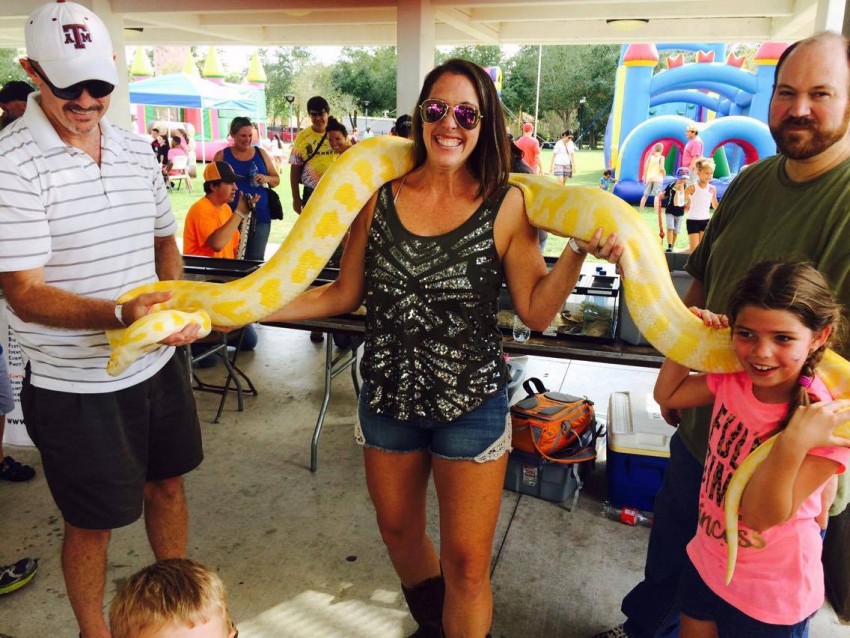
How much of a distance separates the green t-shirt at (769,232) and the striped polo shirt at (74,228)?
187cm

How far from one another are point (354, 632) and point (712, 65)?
1928 cm

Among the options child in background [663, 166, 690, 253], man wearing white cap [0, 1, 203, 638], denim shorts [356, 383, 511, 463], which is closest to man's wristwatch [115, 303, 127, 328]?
man wearing white cap [0, 1, 203, 638]

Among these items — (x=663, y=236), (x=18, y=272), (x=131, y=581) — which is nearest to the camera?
(x=131, y=581)

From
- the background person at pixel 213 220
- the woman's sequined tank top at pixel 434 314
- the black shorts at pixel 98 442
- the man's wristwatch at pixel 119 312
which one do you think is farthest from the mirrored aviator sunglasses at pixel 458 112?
the background person at pixel 213 220

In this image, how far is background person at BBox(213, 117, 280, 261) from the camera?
688cm

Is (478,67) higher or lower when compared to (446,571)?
higher

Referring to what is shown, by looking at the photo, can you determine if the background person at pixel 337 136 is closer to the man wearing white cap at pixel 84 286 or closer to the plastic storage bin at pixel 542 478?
the plastic storage bin at pixel 542 478

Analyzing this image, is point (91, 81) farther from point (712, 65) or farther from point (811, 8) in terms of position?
point (712, 65)

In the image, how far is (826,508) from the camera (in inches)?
66.9

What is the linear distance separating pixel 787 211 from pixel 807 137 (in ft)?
0.65

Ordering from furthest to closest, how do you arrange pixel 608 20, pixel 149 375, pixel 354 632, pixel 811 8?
pixel 608 20
pixel 811 8
pixel 354 632
pixel 149 375

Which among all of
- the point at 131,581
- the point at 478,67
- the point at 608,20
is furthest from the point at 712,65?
the point at 131,581

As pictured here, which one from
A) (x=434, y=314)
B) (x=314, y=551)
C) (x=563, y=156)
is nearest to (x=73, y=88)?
(x=434, y=314)

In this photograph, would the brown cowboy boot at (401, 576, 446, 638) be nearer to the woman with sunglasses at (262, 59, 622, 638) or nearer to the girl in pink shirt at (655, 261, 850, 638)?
the woman with sunglasses at (262, 59, 622, 638)
